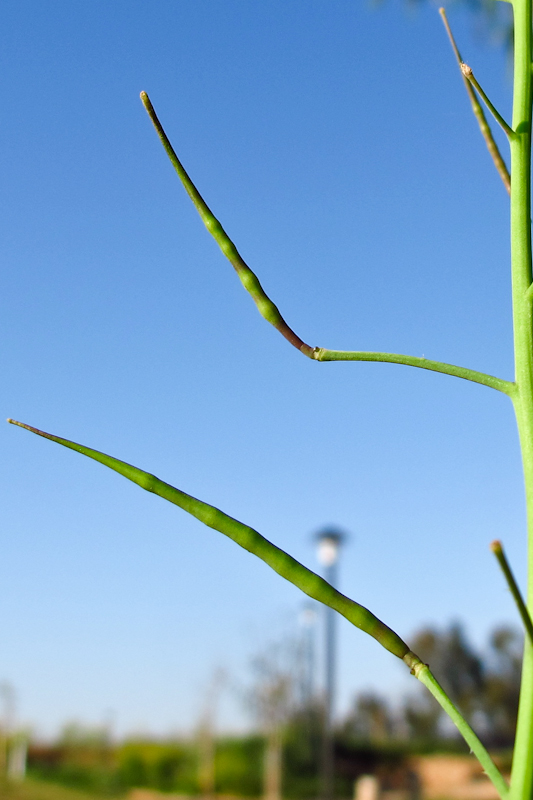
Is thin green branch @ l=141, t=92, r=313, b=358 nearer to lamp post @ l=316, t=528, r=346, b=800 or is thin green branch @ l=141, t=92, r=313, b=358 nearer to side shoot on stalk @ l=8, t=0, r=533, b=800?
side shoot on stalk @ l=8, t=0, r=533, b=800

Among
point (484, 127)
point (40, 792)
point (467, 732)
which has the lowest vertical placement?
point (40, 792)

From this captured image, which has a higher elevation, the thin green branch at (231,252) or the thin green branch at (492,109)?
the thin green branch at (492,109)

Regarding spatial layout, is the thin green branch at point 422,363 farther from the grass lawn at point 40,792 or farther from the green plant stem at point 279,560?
the grass lawn at point 40,792

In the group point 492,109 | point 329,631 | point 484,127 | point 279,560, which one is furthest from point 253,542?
point 329,631

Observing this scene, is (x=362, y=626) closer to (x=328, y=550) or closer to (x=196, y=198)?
(x=196, y=198)

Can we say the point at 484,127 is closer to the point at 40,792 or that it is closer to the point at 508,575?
the point at 508,575

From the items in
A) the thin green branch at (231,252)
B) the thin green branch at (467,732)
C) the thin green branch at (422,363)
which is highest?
the thin green branch at (231,252)

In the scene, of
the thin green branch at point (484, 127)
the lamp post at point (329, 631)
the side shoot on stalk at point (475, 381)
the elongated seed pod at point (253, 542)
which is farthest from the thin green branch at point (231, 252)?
the lamp post at point (329, 631)

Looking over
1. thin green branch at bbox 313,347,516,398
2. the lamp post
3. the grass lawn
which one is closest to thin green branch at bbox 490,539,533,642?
thin green branch at bbox 313,347,516,398

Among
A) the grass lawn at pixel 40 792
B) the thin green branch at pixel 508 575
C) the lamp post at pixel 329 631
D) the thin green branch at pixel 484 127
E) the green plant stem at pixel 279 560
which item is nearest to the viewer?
the thin green branch at pixel 508 575
